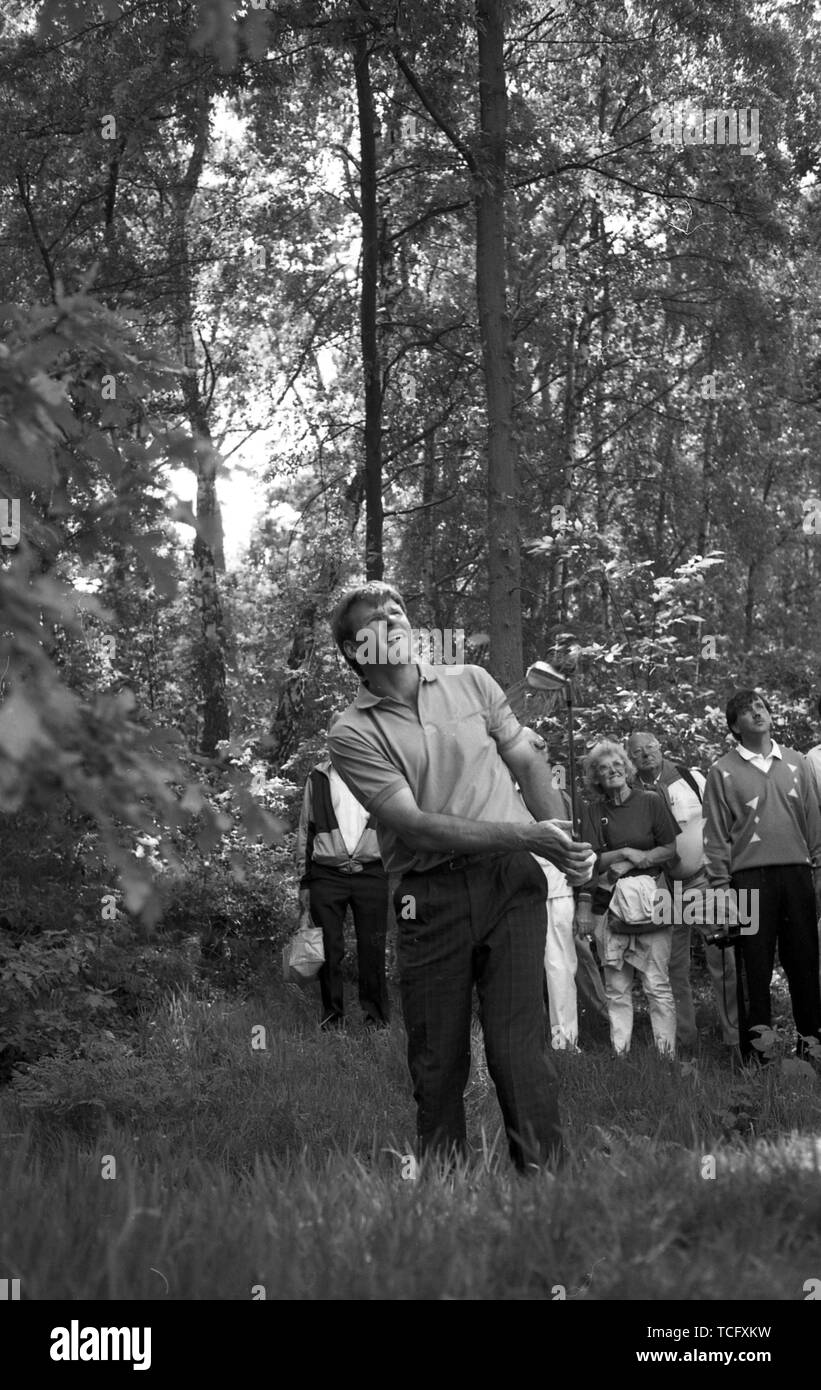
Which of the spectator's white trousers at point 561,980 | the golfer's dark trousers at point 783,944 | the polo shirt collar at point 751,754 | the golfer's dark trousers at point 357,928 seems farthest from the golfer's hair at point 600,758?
the golfer's dark trousers at point 357,928

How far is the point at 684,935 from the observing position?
10.0 m

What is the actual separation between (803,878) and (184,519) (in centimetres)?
608

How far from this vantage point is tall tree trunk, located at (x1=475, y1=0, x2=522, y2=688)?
12602mm

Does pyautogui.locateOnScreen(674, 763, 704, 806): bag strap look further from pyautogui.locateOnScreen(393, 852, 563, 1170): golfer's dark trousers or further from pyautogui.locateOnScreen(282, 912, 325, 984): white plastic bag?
pyautogui.locateOnScreen(393, 852, 563, 1170): golfer's dark trousers

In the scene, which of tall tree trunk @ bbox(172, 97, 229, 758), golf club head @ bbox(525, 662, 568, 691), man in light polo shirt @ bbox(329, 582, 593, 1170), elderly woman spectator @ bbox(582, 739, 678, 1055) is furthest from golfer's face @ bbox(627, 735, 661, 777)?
tall tree trunk @ bbox(172, 97, 229, 758)

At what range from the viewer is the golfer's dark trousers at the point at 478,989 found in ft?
15.2

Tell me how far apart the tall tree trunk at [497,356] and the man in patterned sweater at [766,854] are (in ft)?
12.9

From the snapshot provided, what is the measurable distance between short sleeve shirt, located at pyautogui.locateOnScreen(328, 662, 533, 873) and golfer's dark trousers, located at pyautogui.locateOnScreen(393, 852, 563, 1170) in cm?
15

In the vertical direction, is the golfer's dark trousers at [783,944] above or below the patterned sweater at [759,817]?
below

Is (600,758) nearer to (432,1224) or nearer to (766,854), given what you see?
(766,854)

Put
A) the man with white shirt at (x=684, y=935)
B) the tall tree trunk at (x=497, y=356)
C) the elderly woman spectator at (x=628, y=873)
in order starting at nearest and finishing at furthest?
the elderly woman spectator at (x=628, y=873) < the man with white shirt at (x=684, y=935) < the tall tree trunk at (x=497, y=356)

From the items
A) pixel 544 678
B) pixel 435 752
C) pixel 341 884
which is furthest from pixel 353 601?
pixel 341 884

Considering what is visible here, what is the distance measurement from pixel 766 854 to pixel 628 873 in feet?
3.81

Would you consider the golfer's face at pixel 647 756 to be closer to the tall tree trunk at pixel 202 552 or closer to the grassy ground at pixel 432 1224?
the grassy ground at pixel 432 1224
